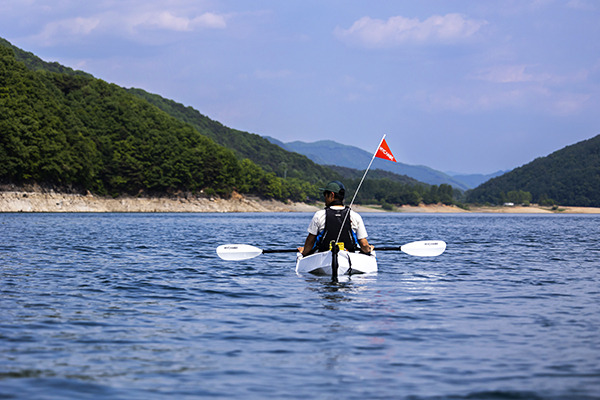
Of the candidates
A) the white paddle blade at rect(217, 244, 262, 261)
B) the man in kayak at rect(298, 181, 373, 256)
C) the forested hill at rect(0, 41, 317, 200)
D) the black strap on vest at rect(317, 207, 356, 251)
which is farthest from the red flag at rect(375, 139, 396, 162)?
the forested hill at rect(0, 41, 317, 200)

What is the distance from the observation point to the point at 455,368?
301 inches

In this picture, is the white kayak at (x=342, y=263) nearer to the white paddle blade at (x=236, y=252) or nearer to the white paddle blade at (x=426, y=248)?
the white paddle blade at (x=236, y=252)

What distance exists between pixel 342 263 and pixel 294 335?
6.41m

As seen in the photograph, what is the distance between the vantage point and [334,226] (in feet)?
50.6

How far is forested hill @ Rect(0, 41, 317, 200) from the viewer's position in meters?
113

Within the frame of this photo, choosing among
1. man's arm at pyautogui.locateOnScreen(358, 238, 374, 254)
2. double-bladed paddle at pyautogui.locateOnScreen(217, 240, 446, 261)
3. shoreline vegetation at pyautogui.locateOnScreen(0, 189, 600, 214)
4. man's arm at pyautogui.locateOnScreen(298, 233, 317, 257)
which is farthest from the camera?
shoreline vegetation at pyautogui.locateOnScreen(0, 189, 600, 214)

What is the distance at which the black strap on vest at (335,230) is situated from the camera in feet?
50.4

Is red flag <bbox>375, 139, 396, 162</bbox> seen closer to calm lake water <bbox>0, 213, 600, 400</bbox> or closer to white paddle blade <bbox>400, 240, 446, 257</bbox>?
white paddle blade <bbox>400, 240, 446, 257</bbox>

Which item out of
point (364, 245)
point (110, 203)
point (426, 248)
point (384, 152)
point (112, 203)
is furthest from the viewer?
point (112, 203)

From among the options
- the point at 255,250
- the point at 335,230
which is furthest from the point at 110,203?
the point at 335,230

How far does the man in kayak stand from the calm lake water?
103 cm

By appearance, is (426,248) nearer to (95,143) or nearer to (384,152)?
(384,152)

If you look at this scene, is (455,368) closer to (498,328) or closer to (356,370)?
(356,370)

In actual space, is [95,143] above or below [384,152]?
above
